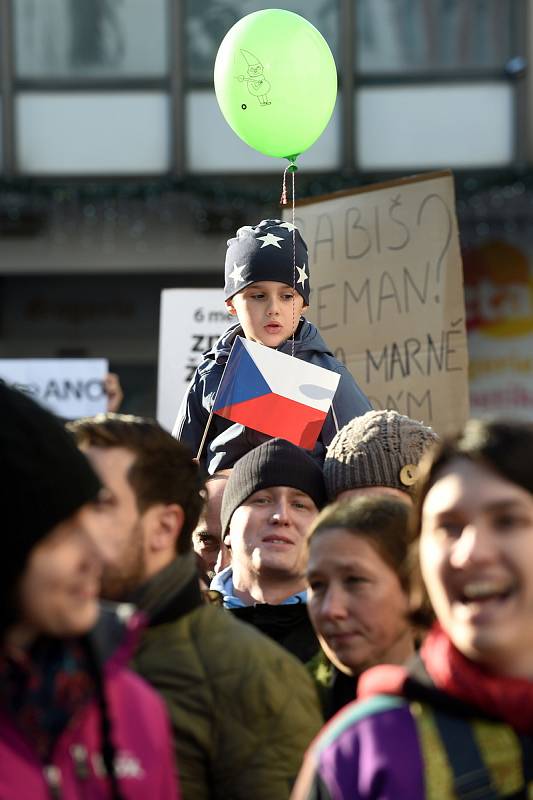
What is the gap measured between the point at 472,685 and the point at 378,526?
937 mm

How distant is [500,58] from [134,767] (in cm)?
1319

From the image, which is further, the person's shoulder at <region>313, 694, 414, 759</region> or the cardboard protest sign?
the cardboard protest sign

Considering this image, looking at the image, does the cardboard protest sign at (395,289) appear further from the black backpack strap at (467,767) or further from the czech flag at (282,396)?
the black backpack strap at (467,767)

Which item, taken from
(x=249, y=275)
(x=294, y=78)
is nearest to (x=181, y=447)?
(x=249, y=275)

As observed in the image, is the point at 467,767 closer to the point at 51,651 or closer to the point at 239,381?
the point at 51,651

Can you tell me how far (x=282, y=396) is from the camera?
464cm

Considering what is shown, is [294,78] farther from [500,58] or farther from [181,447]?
[500,58]

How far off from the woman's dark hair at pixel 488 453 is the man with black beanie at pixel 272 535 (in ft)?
4.48

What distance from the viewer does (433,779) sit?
2115mm

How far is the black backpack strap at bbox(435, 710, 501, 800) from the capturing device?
2113 millimetres

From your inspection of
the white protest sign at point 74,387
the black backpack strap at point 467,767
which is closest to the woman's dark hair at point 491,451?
the black backpack strap at point 467,767

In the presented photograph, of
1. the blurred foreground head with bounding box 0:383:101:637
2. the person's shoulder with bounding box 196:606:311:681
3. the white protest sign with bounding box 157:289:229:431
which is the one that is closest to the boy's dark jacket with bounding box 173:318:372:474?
the person's shoulder with bounding box 196:606:311:681

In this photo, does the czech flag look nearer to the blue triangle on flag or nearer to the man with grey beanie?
the blue triangle on flag

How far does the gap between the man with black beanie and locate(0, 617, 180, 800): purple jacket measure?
1465 millimetres
